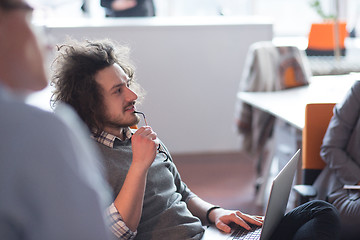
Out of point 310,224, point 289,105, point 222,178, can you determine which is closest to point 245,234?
point 310,224

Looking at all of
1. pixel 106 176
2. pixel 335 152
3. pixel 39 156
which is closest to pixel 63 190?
pixel 39 156

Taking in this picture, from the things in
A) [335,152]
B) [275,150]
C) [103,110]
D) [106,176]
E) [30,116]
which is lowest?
[275,150]

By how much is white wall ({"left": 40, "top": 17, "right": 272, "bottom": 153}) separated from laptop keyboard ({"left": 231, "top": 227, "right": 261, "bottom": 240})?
2.77 metres

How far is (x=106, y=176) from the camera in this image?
145 centimetres

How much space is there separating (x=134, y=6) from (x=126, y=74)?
314 centimetres

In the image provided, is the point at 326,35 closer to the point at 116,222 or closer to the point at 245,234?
the point at 245,234

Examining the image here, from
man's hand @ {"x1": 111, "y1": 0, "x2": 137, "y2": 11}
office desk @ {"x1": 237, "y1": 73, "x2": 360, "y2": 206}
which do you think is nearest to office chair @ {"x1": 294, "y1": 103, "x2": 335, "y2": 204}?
office desk @ {"x1": 237, "y1": 73, "x2": 360, "y2": 206}

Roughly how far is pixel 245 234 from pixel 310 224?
20 cm

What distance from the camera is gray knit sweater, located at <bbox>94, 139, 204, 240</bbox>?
1.47m

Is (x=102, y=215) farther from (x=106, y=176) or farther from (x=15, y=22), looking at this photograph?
(x=106, y=176)

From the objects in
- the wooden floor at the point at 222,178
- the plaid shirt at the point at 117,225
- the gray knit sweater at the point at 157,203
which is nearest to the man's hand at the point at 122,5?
the wooden floor at the point at 222,178

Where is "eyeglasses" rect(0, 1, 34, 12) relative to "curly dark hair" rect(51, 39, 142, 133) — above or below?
above

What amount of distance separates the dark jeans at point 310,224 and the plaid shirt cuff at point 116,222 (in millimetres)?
467

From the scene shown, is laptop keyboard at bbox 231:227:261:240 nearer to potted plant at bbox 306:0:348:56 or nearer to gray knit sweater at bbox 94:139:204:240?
gray knit sweater at bbox 94:139:204:240
